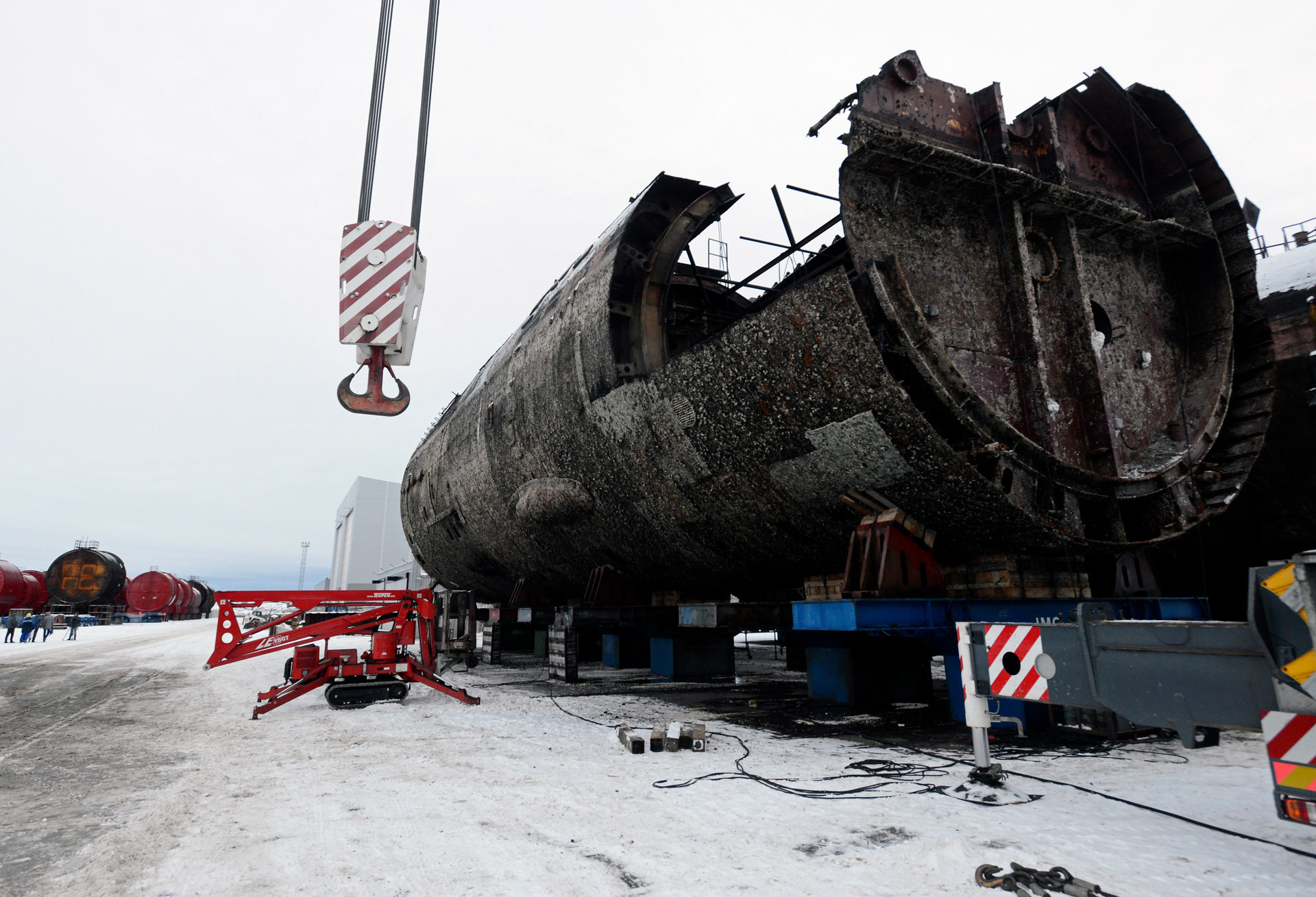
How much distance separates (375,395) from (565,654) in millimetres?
5302

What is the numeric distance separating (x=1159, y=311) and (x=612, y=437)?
211 inches

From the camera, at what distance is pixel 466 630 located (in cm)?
1180

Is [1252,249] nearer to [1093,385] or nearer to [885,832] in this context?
[1093,385]

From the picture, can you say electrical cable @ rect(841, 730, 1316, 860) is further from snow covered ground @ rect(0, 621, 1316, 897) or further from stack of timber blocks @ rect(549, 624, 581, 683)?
stack of timber blocks @ rect(549, 624, 581, 683)

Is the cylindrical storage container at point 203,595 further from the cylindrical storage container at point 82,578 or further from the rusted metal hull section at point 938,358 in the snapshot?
the rusted metal hull section at point 938,358

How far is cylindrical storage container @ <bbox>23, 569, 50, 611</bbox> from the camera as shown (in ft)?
115

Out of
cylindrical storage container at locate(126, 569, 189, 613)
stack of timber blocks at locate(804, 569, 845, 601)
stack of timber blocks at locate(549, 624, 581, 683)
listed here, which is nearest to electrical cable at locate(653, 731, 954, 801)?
stack of timber blocks at locate(804, 569, 845, 601)

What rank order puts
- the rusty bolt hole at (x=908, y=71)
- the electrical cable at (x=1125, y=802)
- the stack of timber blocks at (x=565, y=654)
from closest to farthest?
the electrical cable at (x=1125, y=802)
the rusty bolt hole at (x=908, y=71)
the stack of timber blocks at (x=565, y=654)

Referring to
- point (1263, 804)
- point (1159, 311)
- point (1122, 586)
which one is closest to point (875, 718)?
point (1122, 586)

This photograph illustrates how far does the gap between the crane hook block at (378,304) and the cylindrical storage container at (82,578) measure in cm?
4144

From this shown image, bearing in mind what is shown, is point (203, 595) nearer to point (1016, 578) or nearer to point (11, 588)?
point (11, 588)

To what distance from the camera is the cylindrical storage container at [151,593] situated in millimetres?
42312

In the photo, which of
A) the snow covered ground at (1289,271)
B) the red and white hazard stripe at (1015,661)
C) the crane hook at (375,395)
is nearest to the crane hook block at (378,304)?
the crane hook at (375,395)

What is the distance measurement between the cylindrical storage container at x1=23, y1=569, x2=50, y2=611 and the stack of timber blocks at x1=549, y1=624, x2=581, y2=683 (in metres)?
38.7
